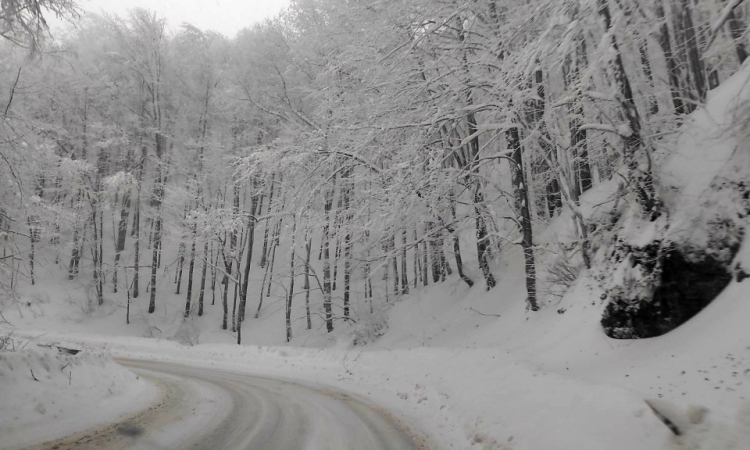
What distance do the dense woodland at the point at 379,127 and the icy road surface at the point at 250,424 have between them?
10.7 feet

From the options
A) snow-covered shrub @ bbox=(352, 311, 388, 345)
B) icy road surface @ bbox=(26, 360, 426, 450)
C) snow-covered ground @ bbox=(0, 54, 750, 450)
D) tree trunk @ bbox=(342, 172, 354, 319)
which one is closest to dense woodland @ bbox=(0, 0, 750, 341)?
tree trunk @ bbox=(342, 172, 354, 319)

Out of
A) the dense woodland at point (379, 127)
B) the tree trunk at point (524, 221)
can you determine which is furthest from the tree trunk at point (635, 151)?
the tree trunk at point (524, 221)

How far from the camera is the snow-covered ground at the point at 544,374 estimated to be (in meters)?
4.22

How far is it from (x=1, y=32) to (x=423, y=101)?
7.42 metres

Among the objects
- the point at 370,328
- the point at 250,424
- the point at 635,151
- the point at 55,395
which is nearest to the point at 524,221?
the point at 635,151

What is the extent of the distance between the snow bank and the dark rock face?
→ 8018 mm

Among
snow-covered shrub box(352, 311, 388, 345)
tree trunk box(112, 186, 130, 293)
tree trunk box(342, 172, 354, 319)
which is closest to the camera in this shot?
tree trunk box(342, 172, 354, 319)

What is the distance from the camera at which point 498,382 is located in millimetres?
6902

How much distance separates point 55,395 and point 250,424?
10.4 feet

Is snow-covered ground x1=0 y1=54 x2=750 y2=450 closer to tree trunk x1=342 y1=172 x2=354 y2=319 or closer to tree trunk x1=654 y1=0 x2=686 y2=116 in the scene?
tree trunk x1=654 y1=0 x2=686 y2=116

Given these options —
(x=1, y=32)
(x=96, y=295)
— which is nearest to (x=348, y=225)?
(x=1, y=32)

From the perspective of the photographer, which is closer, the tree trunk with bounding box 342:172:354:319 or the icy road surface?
the icy road surface

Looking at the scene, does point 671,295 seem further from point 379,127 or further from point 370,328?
point 370,328

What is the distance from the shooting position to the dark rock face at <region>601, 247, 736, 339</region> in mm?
5820
